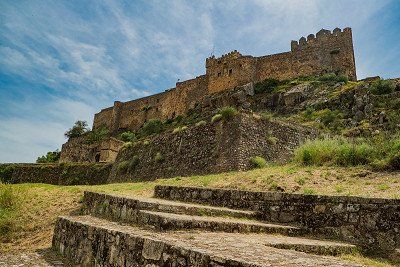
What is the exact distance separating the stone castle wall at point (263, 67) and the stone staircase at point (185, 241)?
1307 inches

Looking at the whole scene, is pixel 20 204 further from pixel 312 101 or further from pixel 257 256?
pixel 312 101

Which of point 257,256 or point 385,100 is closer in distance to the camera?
point 257,256

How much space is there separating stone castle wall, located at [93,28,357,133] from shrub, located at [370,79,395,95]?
11527mm

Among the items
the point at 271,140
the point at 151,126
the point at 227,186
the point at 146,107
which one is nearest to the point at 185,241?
the point at 227,186

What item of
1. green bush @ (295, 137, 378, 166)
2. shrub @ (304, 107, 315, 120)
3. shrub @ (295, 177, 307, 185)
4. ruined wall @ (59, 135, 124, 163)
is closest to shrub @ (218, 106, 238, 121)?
green bush @ (295, 137, 378, 166)

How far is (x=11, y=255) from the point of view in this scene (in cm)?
641

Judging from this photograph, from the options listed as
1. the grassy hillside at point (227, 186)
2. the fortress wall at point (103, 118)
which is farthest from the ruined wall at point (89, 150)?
the grassy hillside at point (227, 186)

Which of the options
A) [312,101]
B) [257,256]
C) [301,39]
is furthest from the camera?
[301,39]

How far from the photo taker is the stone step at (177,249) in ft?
11.4

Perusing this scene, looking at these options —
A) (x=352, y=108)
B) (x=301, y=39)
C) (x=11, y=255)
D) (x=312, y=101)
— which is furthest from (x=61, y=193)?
(x=301, y=39)

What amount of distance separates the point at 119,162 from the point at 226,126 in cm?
933

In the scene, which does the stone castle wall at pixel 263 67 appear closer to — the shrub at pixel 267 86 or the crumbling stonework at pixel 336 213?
the shrub at pixel 267 86

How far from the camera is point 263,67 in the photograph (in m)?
41.5

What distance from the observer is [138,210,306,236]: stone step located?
213 inches
